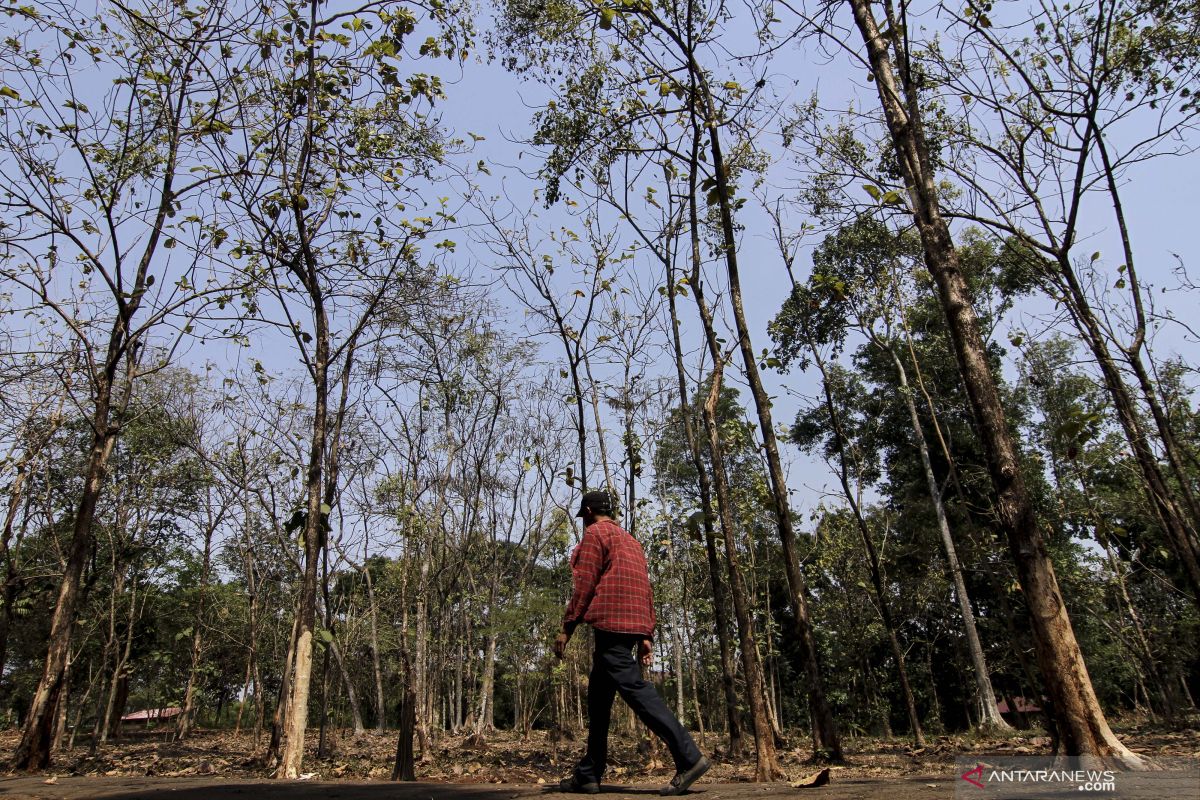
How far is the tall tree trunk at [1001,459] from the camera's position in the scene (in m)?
3.13

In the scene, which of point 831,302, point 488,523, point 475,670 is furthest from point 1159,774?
point 475,670

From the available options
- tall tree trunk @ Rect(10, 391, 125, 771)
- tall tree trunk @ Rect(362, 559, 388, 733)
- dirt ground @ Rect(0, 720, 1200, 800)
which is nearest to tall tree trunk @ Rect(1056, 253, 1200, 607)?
dirt ground @ Rect(0, 720, 1200, 800)

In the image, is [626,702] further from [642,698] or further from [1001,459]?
[1001,459]

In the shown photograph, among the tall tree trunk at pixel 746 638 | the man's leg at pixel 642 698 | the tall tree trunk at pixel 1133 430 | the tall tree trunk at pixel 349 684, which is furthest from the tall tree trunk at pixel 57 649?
the tall tree trunk at pixel 1133 430

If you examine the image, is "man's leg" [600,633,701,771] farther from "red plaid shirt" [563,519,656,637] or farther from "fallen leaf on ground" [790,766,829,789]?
"fallen leaf on ground" [790,766,829,789]

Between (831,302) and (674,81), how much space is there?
8.53 metres

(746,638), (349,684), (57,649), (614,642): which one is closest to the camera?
(614,642)

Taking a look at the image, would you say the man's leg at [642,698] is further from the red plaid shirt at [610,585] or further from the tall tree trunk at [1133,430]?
the tall tree trunk at [1133,430]

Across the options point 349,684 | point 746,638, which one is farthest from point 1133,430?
point 349,684

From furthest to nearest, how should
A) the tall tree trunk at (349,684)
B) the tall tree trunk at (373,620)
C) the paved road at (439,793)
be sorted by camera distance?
the tall tree trunk at (373,620) < the tall tree trunk at (349,684) < the paved road at (439,793)

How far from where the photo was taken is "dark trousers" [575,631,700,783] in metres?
3.72

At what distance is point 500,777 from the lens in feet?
23.8

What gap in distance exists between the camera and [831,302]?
1424 centimetres

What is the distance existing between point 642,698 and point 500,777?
14.7 ft
